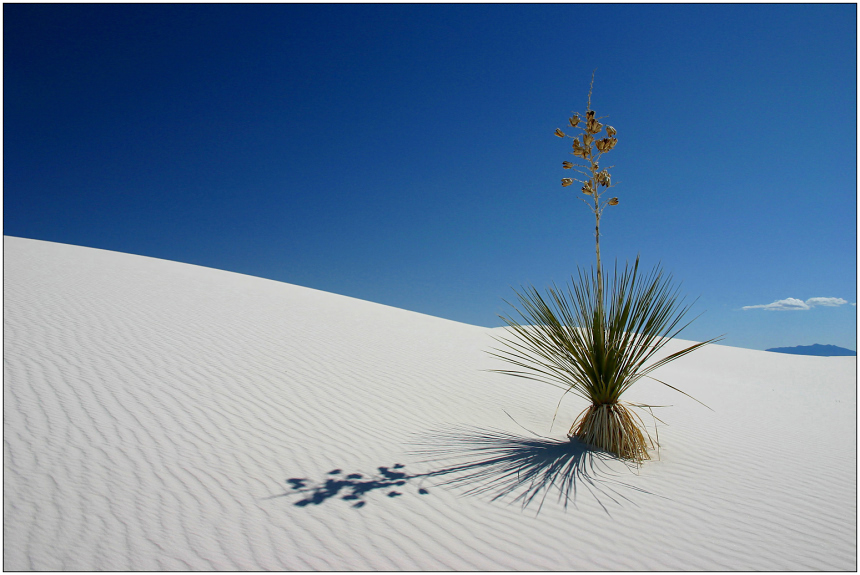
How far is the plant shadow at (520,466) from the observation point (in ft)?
13.1

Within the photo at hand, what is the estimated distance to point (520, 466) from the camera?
14.8 ft

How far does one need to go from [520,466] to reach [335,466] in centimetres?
201

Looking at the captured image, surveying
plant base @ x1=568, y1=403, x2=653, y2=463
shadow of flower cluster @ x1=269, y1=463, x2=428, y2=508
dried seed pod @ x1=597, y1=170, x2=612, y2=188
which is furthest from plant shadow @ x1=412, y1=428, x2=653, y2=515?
dried seed pod @ x1=597, y1=170, x2=612, y2=188

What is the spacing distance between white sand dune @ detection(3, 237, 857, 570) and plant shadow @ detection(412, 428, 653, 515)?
0.04 meters

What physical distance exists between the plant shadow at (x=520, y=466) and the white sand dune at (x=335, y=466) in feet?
0.12

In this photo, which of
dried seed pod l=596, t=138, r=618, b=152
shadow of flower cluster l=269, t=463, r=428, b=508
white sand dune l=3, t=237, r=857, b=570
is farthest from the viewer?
dried seed pod l=596, t=138, r=618, b=152

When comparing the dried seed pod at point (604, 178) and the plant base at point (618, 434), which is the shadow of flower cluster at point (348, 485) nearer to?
the plant base at point (618, 434)

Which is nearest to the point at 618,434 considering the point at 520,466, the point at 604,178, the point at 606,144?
the point at 520,466

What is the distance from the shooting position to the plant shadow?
399cm

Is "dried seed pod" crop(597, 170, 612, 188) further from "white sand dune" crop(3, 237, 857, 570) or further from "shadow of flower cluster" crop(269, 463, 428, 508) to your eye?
"shadow of flower cluster" crop(269, 463, 428, 508)

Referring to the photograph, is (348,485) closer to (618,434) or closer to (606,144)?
(618,434)

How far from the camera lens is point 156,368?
6406 mm

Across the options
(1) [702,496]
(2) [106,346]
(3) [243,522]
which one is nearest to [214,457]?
(3) [243,522]

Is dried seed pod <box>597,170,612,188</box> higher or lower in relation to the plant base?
higher
